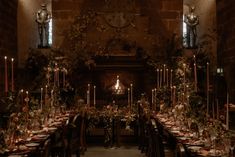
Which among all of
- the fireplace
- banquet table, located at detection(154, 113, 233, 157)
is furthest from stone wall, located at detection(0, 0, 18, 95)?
banquet table, located at detection(154, 113, 233, 157)

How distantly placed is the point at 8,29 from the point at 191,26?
230 inches

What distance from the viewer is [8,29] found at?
536 inches

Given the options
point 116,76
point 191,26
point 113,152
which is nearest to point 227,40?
point 191,26

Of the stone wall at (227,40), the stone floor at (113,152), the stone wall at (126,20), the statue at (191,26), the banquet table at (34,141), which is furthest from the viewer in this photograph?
the statue at (191,26)

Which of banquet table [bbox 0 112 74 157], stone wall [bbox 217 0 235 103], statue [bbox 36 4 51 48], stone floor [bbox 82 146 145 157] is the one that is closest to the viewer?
banquet table [bbox 0 112 74 157]

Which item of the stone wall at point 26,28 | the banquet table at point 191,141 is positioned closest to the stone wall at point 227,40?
the banquet table at point 191,141

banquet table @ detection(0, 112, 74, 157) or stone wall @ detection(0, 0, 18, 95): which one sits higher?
stone wall @ detection(0, 0, 18, 95)

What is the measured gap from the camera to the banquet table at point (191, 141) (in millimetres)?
5215

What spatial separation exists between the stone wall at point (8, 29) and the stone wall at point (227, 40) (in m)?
5.89

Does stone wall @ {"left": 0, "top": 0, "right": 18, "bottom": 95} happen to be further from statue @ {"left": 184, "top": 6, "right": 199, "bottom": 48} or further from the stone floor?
statue @ {"left": 184, "top": 6, "right": 199, "bottom": 48}

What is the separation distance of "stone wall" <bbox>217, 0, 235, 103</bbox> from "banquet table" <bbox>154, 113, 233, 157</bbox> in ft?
A: 13.5

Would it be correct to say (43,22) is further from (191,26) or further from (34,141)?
(34,141)

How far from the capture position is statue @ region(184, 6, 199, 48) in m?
15.6

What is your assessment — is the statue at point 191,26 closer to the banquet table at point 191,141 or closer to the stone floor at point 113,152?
the stone floor at point 113,152
